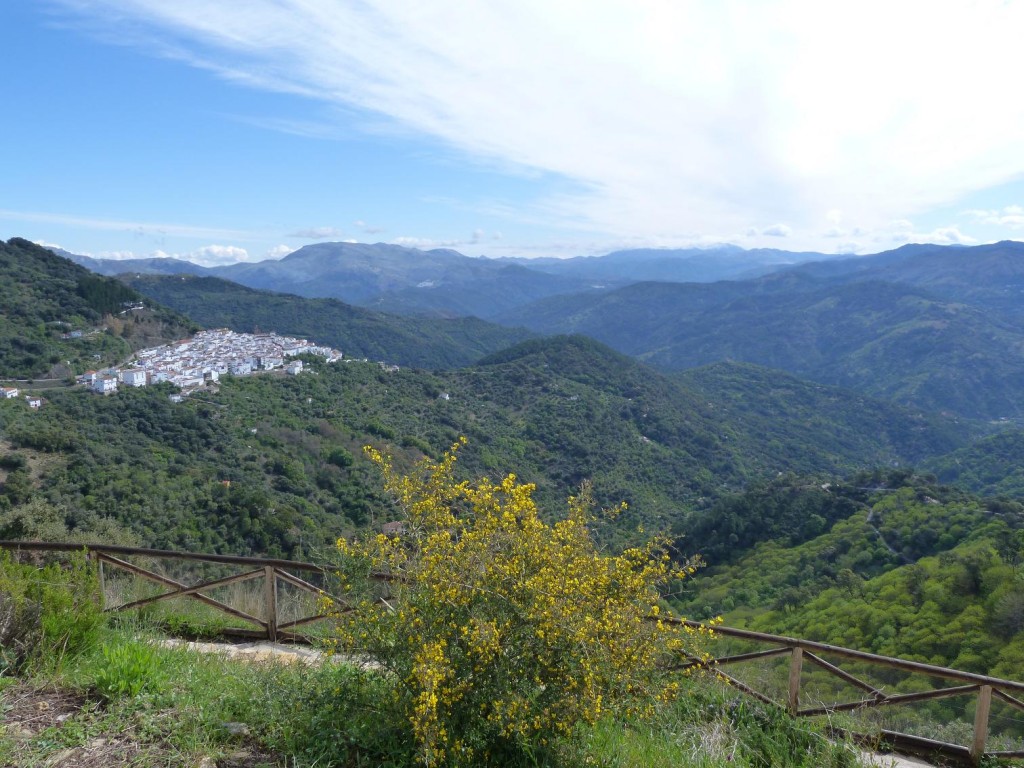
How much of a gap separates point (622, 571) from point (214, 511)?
792 inches

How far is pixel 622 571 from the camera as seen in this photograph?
3.29 meters

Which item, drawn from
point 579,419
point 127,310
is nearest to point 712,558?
point 579,419

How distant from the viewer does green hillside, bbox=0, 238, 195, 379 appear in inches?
1305

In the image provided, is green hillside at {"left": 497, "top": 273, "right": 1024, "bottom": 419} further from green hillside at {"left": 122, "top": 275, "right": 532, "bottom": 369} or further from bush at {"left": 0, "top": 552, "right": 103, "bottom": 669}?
bush at {"left": 0, "top": 552, "right": 103, "bottom": 669}

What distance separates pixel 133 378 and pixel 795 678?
36802 mm

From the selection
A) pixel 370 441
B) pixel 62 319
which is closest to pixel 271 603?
pixel 370 441

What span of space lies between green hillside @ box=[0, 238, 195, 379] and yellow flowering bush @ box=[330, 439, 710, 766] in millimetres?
37055

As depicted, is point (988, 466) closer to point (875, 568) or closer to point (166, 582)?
point (875, 568)

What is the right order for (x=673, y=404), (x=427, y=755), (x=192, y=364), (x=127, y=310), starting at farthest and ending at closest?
(x=673, y=404), (x=127, y=310), (x=192, y=364), (x=427, y=755)

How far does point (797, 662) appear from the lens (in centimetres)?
436

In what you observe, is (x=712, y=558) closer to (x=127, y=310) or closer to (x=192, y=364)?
(x=192, y=364)

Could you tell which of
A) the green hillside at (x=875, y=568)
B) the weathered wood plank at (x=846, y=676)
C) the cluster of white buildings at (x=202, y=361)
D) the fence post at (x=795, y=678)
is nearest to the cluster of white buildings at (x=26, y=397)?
the cluster of white buildings at (x=202, y=361)

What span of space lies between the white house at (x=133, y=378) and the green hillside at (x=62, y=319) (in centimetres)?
320

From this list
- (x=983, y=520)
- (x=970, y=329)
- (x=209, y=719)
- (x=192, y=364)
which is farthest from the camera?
(x=970, y=329)
